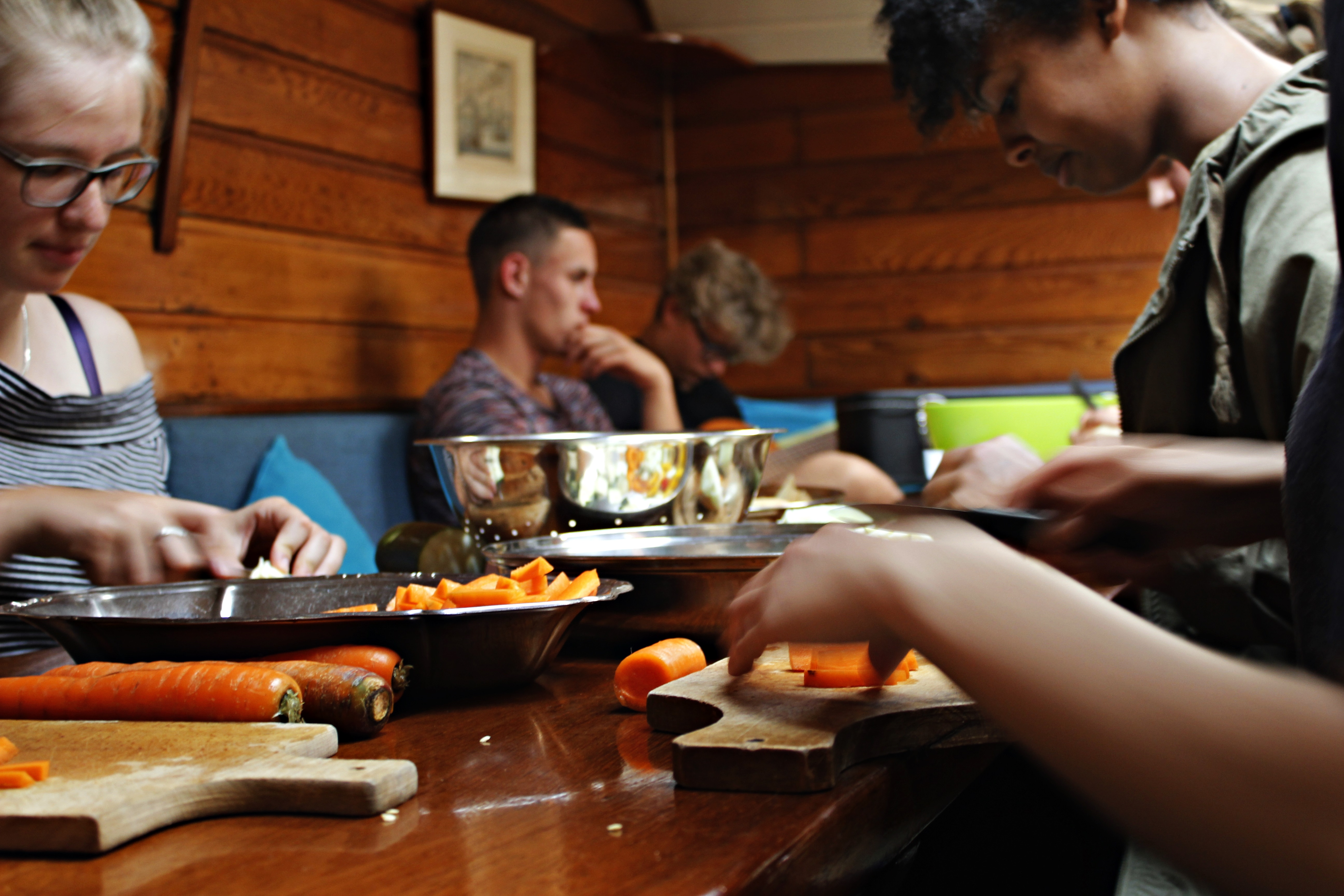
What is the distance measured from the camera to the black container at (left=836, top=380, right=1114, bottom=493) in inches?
112

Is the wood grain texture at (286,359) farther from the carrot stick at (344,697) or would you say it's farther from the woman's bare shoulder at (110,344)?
the carrot stick at (344,697)

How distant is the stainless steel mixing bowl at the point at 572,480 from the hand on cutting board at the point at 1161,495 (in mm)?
475

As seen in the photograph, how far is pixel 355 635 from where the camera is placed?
2.43 feet

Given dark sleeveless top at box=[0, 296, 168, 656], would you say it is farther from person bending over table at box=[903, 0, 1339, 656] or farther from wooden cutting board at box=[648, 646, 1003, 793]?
person bending over table at box=[903, 0, 1339, 656]

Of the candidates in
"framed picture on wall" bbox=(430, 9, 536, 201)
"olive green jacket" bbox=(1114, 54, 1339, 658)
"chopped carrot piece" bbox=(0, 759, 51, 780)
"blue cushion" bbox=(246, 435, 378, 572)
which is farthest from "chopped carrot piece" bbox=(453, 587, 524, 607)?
"framed picture on wall" bbox=(430, 9, 536, 201)

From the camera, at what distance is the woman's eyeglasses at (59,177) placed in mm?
1376

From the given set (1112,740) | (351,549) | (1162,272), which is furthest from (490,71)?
(1112,740)

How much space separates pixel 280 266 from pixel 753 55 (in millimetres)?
2552

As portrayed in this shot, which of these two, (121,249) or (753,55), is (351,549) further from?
(753,55)

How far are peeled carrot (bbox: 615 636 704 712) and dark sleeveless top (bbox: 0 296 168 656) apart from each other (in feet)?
3.54

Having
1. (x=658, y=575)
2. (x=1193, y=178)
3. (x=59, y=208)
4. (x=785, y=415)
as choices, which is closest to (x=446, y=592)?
(x=658, y=575)

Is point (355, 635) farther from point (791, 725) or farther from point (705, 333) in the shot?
point (705, 333)

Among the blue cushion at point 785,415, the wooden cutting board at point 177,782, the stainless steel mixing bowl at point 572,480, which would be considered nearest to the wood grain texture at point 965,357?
the blue cushion at point 785,415

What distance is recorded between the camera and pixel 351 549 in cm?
232
